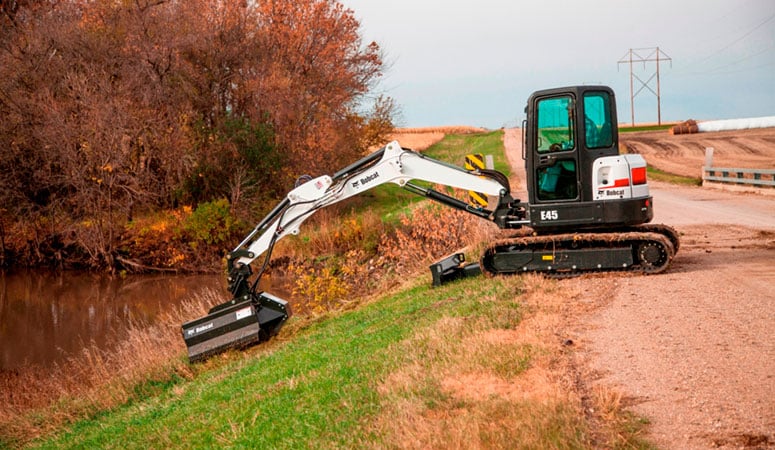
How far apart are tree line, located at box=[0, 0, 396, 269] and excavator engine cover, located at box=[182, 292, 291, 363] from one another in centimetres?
2045

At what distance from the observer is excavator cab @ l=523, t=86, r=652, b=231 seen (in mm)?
13414

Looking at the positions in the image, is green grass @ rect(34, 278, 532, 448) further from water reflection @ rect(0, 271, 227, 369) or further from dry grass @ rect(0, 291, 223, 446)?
water reflection @ rect(0, 271, 227, 369)

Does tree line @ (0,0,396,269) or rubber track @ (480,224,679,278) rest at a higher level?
tree line @ (0,0,396,269)

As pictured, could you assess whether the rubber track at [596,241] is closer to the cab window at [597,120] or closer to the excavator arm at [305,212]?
the excavator arm at [305,212]

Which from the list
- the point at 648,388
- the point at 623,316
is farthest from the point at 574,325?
the point at 648,388

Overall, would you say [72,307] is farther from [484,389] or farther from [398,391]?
[484,389]

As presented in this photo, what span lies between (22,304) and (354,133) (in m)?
19.3

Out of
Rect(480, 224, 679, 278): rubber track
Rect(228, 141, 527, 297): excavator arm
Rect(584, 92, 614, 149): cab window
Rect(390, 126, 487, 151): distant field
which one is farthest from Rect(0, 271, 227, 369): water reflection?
Rect(390, 126, 487, 151): distant field

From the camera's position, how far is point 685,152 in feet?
176

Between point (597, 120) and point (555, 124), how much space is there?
0.69m

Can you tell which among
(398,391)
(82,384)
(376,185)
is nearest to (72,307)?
(82,384)

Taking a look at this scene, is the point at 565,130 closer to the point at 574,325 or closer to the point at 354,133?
the point at 574,325

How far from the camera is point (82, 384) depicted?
54.7ft

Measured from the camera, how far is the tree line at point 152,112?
3447 centimetres
